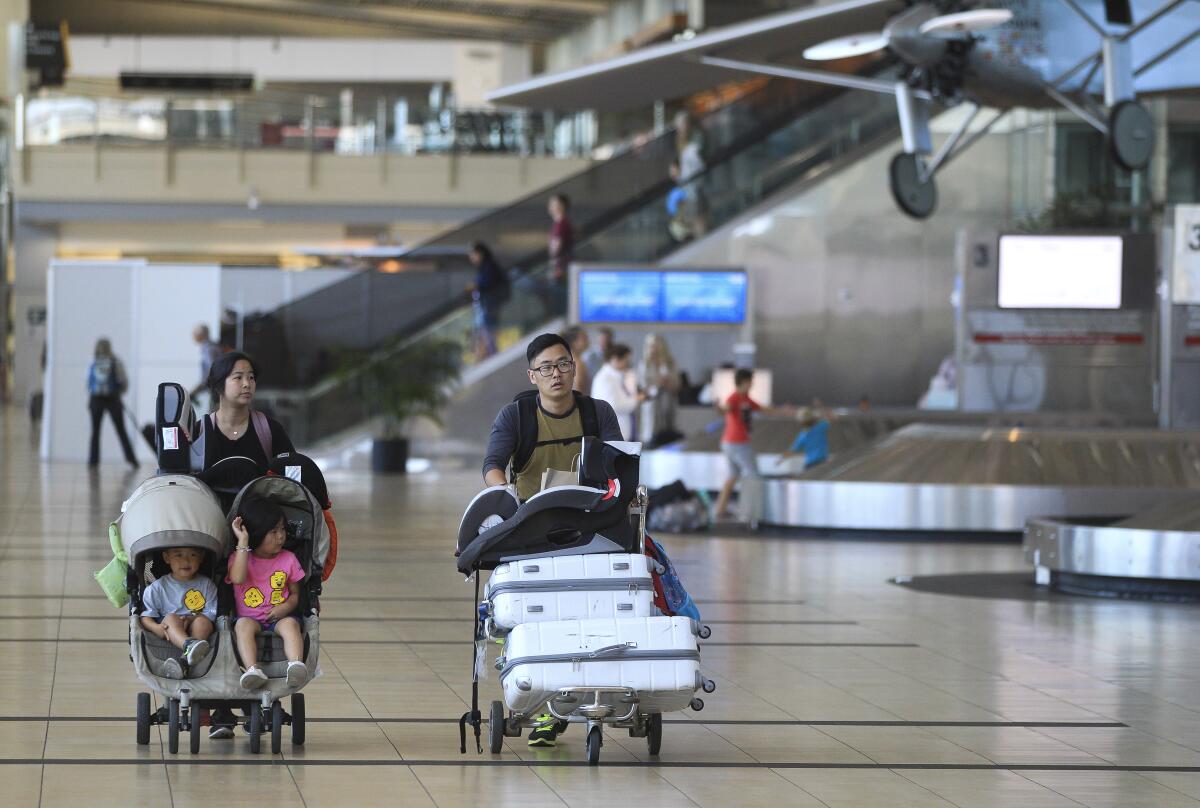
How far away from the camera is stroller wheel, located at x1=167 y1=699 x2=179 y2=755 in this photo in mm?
5867

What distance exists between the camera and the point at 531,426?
6.07 meters

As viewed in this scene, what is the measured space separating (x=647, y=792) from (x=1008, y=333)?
16.2 meters

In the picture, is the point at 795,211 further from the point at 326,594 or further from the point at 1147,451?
the point at 326,594

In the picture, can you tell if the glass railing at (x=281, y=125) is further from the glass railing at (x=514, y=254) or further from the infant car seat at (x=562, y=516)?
the infant car seat at (x=562, y=516)

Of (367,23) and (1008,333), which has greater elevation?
(367,23)

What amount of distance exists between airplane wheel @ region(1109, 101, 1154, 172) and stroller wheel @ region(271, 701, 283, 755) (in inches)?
560

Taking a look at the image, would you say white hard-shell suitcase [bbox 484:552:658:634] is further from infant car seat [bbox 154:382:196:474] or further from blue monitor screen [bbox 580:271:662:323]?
blue monitor screen [bbox 580:271:662:323]

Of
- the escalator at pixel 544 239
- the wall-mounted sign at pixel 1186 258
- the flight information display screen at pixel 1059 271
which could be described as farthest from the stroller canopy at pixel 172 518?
the escalator at pixel 544 239

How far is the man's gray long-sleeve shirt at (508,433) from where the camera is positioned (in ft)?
19.5

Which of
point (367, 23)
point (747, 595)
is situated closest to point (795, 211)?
point (747, 595)

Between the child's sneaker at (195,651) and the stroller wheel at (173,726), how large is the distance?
0.59 feet

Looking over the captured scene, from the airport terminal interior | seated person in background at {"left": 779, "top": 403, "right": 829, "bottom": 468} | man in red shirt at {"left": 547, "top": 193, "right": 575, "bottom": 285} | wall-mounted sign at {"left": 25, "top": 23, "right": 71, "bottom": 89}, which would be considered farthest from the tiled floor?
wall-mounted sign at {"left": 25, "top": 23, "right": 71, "bottom": 89}

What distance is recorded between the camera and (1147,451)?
1517 cm

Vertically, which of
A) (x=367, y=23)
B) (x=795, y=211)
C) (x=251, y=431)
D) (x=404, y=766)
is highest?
(x=367, y=23)
